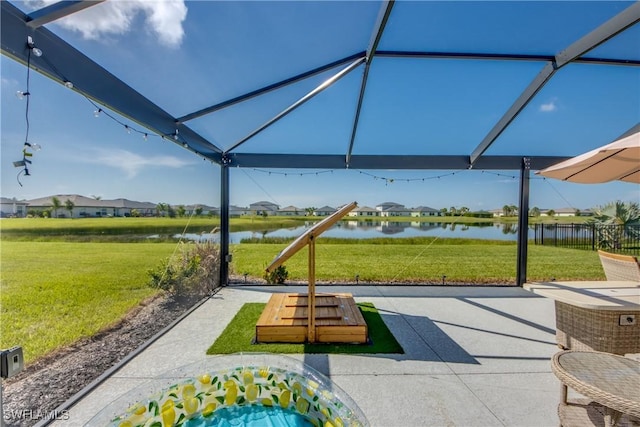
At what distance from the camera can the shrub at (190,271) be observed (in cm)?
385

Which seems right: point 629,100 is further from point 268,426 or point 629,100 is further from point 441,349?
point 268,426

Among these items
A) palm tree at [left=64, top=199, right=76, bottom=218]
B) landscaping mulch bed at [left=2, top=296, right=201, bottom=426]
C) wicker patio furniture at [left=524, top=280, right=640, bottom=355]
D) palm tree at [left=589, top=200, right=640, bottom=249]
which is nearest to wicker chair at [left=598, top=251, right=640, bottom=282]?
wicker patio furniture at [left=524, top=280, right=640, bottom=355]

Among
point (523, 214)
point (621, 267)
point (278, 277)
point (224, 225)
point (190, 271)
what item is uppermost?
point (523, 214)

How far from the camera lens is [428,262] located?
723cm

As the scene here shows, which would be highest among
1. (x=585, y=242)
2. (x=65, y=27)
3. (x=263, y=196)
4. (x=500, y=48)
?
(x=500, y=48)

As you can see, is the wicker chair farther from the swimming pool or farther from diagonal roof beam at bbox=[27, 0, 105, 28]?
diagonal roof beam at bbox=[27, 0, 105, 28]

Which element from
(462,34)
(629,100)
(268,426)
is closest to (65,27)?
(268,426)

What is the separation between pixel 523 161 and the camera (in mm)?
5414

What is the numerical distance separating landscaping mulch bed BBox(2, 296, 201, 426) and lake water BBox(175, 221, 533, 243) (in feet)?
11.0

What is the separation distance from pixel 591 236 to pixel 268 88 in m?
9.06

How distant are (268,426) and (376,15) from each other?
3.72 metres

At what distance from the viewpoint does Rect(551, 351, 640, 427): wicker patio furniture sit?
1391 mm

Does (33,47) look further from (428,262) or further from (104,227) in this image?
(428,262)

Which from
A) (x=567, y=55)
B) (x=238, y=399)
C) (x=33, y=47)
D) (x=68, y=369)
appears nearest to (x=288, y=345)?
(x=238, y=399)
